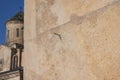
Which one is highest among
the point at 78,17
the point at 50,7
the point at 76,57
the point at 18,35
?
the point at 18,35

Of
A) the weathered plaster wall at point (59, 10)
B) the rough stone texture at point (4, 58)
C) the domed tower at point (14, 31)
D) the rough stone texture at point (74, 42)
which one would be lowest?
the rough stone texture at point (74, 42)

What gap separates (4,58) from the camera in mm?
28469

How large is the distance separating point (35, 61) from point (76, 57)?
1.83 ft

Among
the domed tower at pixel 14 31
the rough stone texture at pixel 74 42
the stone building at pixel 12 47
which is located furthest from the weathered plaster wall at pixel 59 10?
the domed tower at pixel 14 31

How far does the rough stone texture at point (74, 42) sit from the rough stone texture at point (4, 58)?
26.1 m

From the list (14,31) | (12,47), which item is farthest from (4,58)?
(14,31)

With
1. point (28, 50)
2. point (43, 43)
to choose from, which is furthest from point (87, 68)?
point (28, 50)

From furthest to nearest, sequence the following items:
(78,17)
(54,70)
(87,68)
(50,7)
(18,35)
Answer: (18,35), (50,7), (54,70), (78,17), (87,68)

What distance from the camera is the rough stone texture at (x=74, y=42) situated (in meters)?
1.72

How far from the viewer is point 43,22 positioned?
7.77ft

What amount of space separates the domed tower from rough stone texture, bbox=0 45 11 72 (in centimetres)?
207

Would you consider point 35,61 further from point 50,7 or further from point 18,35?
point 18,35

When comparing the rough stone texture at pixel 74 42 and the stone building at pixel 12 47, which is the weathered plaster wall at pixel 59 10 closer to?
the rough stone texture at pixel 74 42

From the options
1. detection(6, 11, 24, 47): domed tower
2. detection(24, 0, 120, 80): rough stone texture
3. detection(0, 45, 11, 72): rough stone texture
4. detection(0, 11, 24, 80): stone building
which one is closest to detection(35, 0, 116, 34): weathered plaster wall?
detection(24, 0, 120, 80): rough stone texture
